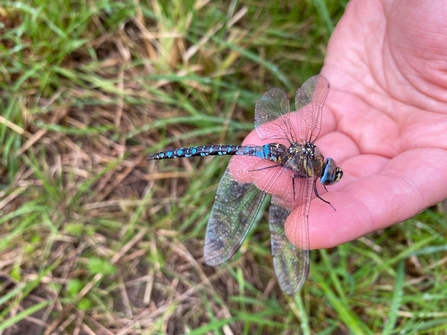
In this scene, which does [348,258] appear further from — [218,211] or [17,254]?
[17,254]

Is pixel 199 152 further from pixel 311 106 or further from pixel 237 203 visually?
pixel 311 106

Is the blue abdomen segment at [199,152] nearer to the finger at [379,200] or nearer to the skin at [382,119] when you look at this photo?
the skin at [382,119]

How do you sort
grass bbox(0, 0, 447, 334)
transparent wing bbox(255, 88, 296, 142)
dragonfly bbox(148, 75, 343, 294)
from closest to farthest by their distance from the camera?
1. dragonfly bbox(148, 75, 343, 294)
2. transparent wing bbox(255, 88, 296, 142)
3. grass bbox(0, 0, 447, 334)

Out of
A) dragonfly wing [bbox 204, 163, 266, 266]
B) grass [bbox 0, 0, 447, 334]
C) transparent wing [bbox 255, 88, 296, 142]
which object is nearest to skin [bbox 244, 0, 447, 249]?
transparent wing [bbox 255, 88, 296, 142]

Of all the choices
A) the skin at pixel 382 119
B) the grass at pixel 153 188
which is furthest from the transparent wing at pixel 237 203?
the grass at pixel 153 188

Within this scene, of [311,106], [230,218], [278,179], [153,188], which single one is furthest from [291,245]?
[153,188]

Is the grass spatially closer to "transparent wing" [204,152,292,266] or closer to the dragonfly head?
"transparent wing" [204,152,292,266]

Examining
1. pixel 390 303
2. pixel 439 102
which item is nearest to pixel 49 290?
pixel 390 303
